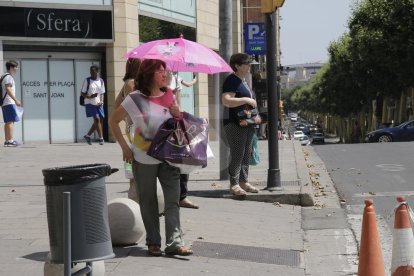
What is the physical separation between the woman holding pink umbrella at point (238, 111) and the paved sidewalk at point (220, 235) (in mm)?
660

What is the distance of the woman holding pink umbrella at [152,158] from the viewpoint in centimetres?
649

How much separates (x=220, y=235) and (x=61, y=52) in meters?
15.5

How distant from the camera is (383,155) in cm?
1733

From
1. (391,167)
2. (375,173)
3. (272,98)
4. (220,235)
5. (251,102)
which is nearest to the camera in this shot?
(220,235)

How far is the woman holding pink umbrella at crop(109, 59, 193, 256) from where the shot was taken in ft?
21.3

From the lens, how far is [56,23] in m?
21.8

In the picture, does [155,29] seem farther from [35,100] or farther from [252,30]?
[252,30]

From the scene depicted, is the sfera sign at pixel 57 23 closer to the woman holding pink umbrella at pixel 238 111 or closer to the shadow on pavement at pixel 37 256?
the woman holding pink umbrella at pixel 238 111

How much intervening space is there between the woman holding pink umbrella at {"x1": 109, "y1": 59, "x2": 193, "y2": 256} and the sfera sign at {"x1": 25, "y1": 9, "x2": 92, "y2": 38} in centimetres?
1567

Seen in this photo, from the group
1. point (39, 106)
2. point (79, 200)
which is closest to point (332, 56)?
point (39, 106)

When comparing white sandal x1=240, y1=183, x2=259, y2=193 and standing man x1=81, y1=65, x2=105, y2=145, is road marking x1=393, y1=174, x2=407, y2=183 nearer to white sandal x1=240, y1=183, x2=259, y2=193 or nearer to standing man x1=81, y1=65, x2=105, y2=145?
white sandal x1=240, y1=183, x2=259, y2=193

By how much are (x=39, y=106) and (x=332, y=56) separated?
164 ft

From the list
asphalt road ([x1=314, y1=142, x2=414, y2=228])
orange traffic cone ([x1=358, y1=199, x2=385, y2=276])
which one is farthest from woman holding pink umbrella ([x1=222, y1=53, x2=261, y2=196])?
orange traffic cone ([x1=358, y1=199, x2=385, y2=276])

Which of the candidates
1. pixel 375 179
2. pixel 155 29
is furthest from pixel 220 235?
pixel 155 29
